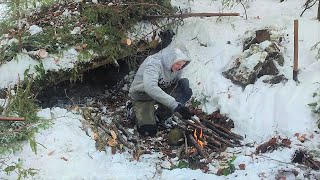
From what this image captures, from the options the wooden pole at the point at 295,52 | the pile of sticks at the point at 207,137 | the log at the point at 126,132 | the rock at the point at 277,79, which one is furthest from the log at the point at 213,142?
the wooden pole at the point at 295,52

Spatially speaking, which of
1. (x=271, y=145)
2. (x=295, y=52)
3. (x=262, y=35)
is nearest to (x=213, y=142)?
(x=271, y=145)

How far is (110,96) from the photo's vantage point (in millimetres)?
6938

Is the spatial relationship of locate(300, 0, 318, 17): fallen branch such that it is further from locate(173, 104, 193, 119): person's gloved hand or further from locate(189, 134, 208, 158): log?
locate(189, 134, 208, 158): log

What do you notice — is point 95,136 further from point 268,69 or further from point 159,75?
point 268,69

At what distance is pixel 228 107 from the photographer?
6.00 metres

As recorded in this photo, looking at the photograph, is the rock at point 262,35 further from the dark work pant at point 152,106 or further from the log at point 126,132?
the log at point 126,132

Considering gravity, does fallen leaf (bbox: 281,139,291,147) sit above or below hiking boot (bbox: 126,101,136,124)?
below

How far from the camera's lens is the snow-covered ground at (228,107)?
4762 millimetres

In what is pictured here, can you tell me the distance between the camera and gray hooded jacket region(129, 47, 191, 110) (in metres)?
5.28

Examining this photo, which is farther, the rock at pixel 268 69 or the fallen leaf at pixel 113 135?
the rock at pixel 268 69

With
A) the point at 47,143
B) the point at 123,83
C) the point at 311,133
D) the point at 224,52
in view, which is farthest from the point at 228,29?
the point at 47,143

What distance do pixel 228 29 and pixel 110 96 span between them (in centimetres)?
243

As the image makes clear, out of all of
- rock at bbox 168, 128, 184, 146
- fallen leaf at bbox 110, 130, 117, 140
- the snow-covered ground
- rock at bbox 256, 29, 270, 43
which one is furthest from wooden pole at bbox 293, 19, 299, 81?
fallen leaf at bbox 110, 130, 117, 140

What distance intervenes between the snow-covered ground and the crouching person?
0.57 meters
